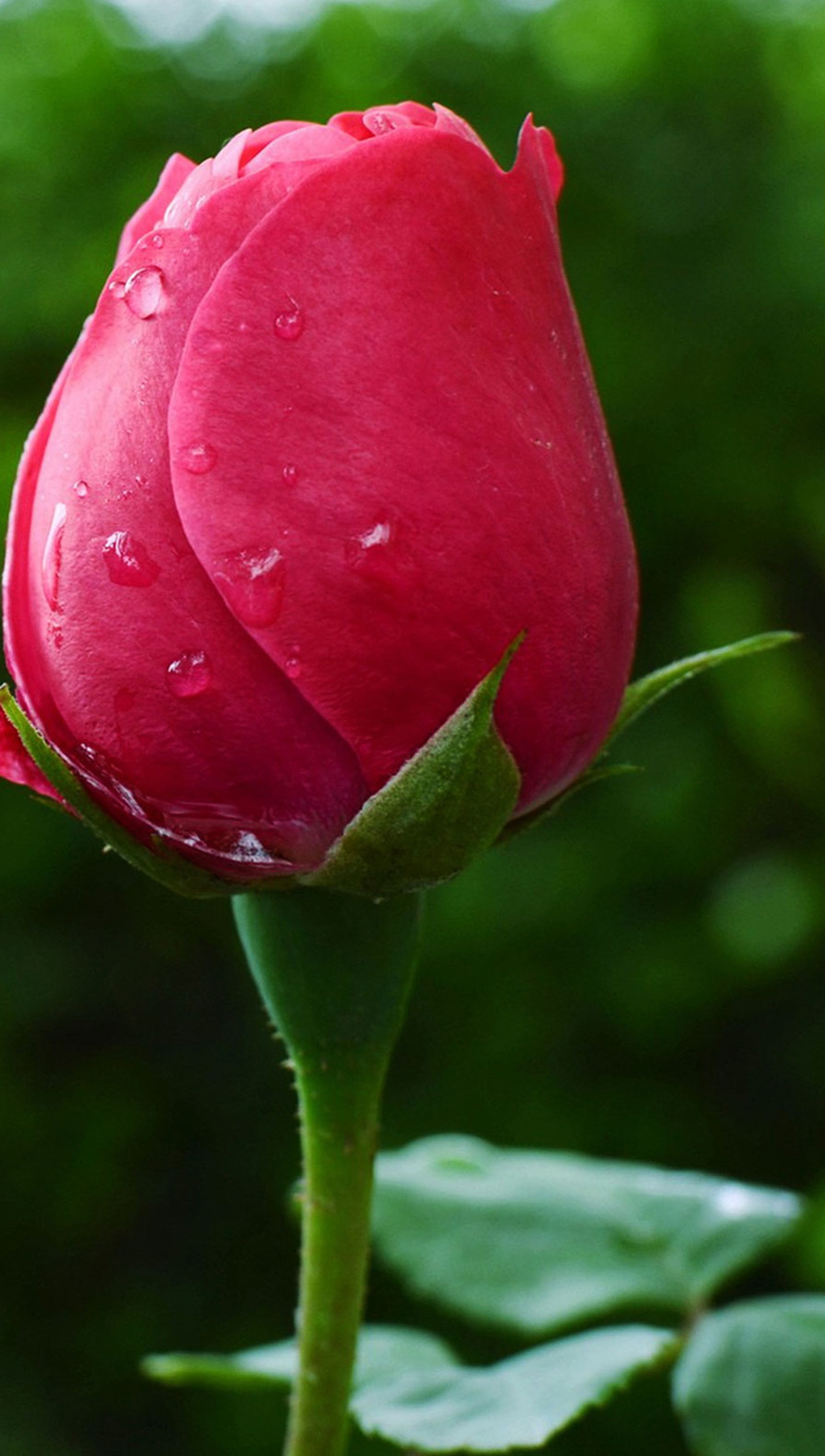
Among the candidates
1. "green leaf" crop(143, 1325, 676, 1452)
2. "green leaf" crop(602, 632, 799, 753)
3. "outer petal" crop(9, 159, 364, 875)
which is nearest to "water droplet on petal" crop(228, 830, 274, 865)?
"outer petal" crop(9, 159, 364, 875)

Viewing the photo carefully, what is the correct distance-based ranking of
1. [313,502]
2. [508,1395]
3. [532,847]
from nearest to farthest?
1. [313,502]
2. [508,1395]
3. [532,847]

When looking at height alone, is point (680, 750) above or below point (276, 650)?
below

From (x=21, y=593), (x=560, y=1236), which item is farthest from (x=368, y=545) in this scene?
(x=560, y=1236)

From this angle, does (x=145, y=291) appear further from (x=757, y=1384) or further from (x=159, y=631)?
(x=757, y=1384)

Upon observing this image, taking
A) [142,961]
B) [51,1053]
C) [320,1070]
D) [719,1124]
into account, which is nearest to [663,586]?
[719,1124]

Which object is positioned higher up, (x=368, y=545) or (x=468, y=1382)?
(x=368, y=545)

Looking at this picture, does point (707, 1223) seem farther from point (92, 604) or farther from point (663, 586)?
point (663, 586)

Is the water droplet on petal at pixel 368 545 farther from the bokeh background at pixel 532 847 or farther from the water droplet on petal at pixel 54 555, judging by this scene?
the bokeh background at pixel 532 847
